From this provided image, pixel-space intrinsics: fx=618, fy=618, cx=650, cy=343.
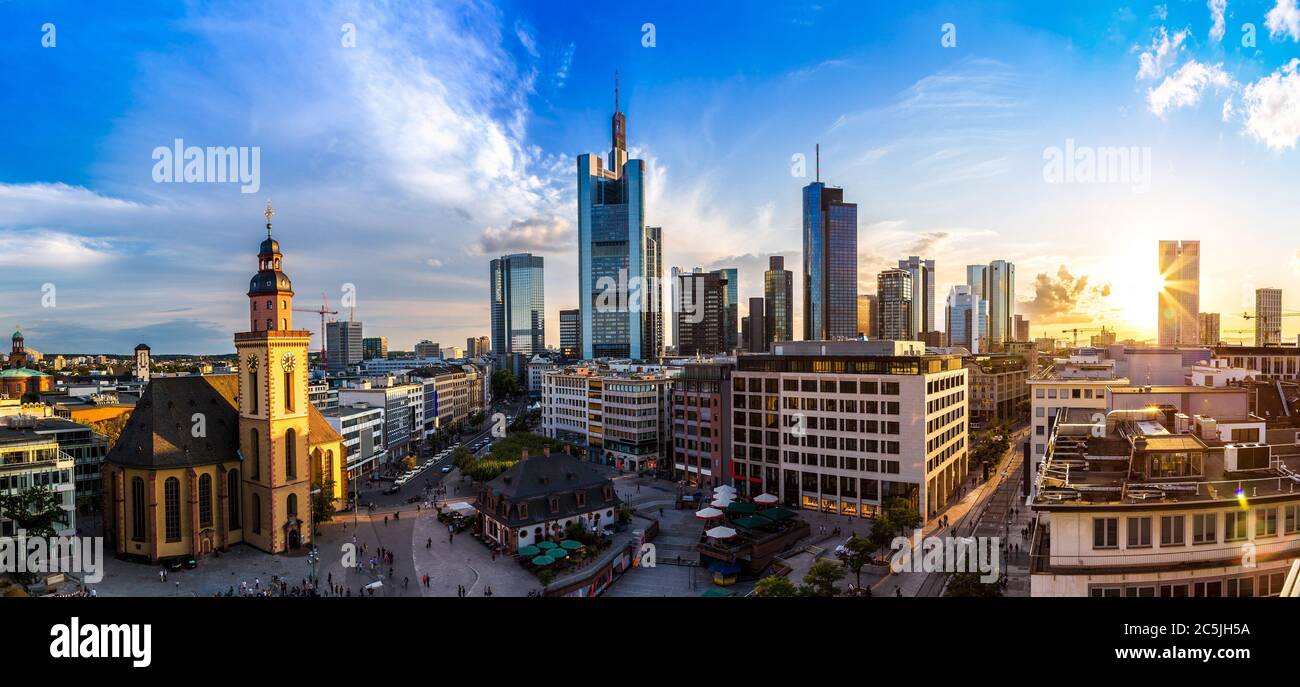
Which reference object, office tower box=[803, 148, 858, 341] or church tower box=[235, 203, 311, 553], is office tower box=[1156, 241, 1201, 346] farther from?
office tower box=[803, 148, 858, 341]

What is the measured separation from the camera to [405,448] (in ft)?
186

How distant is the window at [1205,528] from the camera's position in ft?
33.1

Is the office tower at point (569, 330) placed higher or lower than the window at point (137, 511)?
higher

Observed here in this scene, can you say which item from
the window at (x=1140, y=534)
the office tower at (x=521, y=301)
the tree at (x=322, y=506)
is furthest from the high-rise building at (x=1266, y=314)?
the office tower at (x=521, y=301)

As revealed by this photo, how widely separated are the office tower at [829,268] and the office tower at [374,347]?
99.1 metres

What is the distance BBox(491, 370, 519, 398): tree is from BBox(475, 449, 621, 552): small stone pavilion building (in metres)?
74.3

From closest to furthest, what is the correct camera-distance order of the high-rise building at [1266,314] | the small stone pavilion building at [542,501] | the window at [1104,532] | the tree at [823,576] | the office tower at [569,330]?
the window at [1104,532] < the tree at [823,576] < the small stone pavilion building at [542,501] < the high-rise building at [1266,314] < the office tower at [569,330]

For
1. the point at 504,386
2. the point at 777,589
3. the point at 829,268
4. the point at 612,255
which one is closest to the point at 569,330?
the point at 612,255

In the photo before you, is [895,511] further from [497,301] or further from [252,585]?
[497,301]

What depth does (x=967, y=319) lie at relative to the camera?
135125mm

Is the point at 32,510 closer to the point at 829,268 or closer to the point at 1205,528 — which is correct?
the point at 1205,528

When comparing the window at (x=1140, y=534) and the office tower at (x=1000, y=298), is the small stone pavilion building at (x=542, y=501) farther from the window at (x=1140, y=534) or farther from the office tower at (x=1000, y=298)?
the office tower at (x=1000, y=298)

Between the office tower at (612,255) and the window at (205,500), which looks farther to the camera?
the office tower at (612,255)
